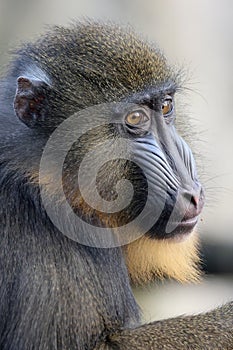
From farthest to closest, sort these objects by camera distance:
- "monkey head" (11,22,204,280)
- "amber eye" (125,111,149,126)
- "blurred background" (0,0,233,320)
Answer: "blurred background" (0,0,233,320)
"amber eye" (125,111,149,126)
"monkey head" (11,22,204,280)

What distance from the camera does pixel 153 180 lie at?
4.34m

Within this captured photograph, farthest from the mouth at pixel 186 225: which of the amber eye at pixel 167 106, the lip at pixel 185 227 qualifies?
the amber eye at pixel 167 106

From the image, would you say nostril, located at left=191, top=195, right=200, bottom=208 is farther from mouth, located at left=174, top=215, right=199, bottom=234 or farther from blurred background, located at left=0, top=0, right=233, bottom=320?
blurred background, located at left=0, top=0, right=233, bottom=320

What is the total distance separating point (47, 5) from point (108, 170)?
624cm

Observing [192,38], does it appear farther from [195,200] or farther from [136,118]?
[195,200]

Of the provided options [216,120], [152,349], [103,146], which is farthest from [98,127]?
[216,120]

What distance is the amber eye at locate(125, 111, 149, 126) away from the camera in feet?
14.5

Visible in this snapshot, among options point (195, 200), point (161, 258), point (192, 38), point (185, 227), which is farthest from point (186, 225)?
Answer: point (192, 38)

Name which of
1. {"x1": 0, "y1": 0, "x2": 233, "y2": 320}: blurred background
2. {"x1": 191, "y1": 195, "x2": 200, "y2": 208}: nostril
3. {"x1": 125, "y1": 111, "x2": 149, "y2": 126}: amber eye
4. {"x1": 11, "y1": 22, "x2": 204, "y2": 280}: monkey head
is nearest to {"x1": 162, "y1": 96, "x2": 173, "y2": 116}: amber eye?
{"x1": 11, "y1": 22, "x2": 204, "y2": 280}: monkey head

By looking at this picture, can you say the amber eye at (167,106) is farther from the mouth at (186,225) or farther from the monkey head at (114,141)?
the mouth at (186,225)

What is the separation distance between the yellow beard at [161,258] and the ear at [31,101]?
32.9 inches

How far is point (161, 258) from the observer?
15.1 ft

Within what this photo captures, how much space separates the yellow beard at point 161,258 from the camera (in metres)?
4.52

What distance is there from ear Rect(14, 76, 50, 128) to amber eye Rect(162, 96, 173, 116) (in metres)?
0.69
